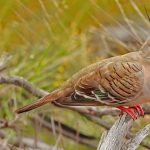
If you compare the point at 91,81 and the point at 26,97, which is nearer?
the point at 91,81

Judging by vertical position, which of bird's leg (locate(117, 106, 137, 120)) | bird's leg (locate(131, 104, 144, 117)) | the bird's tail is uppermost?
the bird's tail

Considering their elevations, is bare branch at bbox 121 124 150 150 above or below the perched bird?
below

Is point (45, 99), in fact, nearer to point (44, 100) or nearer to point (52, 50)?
point (44, 100)

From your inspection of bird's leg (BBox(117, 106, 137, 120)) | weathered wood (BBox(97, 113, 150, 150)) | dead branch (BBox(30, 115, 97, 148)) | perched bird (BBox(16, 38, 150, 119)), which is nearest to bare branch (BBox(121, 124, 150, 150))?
weathered wood (BBox(97, 113, 150, 150))

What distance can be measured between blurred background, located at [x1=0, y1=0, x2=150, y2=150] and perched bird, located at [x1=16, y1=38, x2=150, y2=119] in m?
0.58

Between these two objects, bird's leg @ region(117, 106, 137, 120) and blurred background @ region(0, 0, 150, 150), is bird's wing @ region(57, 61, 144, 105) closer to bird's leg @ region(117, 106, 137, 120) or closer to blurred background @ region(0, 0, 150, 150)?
bird's leg @ region(117, 106, 137, 120)

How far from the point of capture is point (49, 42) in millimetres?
4738

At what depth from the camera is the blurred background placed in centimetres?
431

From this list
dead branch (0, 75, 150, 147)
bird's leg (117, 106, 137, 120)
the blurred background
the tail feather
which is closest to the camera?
bird's leg (117, 106, 137, 120)

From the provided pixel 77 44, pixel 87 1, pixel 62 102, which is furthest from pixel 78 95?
pixel 77 44

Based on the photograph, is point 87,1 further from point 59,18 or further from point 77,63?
point 77,63

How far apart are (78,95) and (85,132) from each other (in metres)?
1.44

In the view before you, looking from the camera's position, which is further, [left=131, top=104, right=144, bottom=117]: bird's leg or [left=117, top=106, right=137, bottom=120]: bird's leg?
[left=131, top=104, right=144, bottom=117]: bird's leg

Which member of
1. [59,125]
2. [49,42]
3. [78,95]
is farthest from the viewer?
[49,42]
